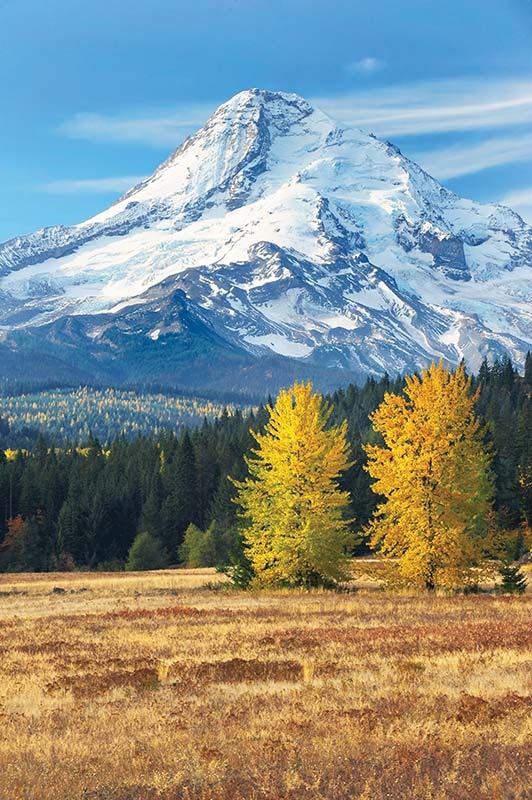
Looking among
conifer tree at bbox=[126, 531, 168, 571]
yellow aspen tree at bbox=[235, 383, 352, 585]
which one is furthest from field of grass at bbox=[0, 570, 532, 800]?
conifer tree at bbox=[126, 531, 168, 571]

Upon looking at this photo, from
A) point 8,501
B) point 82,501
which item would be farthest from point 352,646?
point 8,501

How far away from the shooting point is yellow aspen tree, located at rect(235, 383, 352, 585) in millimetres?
42469

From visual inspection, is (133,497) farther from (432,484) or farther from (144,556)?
(432,484)

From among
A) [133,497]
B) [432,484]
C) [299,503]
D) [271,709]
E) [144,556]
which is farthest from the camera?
[133,497]

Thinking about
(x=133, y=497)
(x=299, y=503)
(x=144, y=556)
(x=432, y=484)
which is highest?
(x=432, y=484)

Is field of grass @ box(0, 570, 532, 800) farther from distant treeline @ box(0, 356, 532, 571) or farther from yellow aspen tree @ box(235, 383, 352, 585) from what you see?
distant treeline @ box(0, 356, 532, 571)

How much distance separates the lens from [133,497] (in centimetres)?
12212

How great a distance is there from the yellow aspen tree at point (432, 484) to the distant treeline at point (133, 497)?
56715 millimetres

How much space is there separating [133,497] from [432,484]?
284ft

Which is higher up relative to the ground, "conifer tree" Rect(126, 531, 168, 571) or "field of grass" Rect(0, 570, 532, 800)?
"field of grass" Rect(0, 570, 532, 800)

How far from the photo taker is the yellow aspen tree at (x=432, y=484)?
39.3 meters

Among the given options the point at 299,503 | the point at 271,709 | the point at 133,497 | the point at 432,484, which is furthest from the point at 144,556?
the point at 271,709

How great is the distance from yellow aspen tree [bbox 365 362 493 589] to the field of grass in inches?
392

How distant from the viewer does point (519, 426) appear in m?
115
